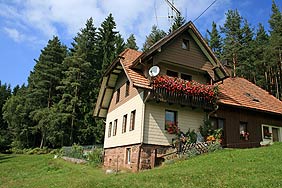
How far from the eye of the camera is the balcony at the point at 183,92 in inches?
651

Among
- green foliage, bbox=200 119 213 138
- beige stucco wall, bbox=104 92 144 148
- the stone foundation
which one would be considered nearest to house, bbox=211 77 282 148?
green foliage, bbox=200 119 213 138

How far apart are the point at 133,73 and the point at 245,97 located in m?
9.81

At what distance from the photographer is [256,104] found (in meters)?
21.4

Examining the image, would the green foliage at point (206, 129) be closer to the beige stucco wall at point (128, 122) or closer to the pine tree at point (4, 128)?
the beige stucco wall at point (128, 122)

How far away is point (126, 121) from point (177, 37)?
6.69 meters

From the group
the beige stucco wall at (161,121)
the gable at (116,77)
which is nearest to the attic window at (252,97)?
the beige stucco wall at (161,121)

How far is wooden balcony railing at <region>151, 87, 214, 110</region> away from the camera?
54.1ft

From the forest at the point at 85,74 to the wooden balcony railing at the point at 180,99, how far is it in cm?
2024

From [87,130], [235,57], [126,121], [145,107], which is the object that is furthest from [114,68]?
[235,57]

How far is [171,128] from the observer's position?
56.2 ft

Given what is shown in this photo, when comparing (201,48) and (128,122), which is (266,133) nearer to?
(201,48)

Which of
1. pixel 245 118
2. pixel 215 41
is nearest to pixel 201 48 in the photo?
pixel 245 118

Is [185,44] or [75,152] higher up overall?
[185,44]

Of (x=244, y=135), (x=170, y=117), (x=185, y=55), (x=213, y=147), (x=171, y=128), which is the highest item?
(x=185, y=55)
